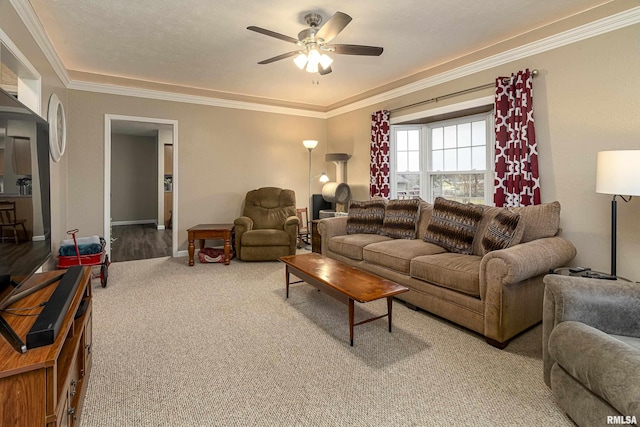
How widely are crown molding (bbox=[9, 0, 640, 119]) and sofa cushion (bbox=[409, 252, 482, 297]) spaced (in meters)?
2.18

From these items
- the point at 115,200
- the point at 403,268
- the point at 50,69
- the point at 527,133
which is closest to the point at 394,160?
the point at 527,133

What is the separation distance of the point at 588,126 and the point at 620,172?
874 millimetres

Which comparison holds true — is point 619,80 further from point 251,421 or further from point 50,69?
point 50,69

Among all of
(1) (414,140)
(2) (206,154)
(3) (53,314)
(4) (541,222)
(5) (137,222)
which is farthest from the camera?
(5) (137,222)

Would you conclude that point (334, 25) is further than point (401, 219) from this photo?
No

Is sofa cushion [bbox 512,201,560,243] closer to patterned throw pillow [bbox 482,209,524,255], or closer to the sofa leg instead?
patterned throw pillow [bbox 482,209,524,255]

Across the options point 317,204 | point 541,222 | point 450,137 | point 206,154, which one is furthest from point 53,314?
point 317,204

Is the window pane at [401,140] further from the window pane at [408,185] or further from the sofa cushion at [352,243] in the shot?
the sofa cushion at [352,243]

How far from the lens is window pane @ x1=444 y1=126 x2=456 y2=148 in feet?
14.2

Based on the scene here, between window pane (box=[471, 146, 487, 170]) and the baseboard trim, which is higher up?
window pane (box=[471, 146, 487, 170])

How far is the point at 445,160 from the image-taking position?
4465mm


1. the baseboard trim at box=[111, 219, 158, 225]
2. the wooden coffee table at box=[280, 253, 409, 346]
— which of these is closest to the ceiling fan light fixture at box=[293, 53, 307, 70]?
the wooden coffee table at box=[280, 253, 409, 346]

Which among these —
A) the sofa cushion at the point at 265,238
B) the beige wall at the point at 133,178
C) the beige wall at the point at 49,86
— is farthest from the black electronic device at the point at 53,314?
the beige wall at the point at 133,178

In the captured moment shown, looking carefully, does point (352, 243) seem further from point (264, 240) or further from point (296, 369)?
point (296, 369)
